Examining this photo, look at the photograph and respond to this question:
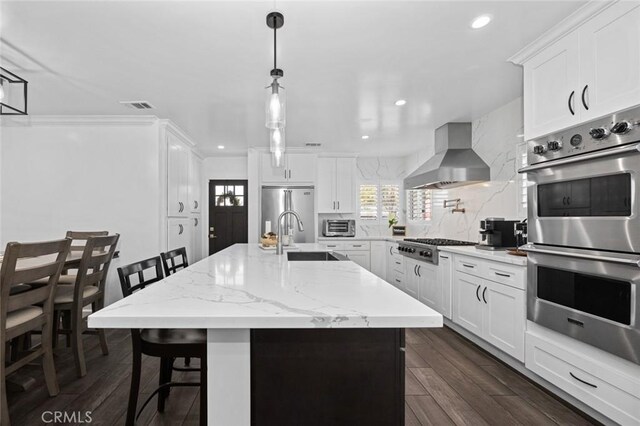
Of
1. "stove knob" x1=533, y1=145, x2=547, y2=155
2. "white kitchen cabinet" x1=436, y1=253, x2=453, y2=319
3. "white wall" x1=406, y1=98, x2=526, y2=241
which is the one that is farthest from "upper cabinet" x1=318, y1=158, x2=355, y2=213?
"stove knob" x1=533, y1=145, x2=547, y2=155

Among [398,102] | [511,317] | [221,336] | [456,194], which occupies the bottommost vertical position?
[511,317]

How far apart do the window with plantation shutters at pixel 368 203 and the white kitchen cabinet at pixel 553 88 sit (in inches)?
154

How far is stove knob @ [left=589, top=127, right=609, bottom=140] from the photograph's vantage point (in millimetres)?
1774

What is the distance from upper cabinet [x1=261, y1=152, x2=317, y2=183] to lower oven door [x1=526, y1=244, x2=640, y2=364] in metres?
3.89

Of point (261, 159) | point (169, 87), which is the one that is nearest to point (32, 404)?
point (169, 87)

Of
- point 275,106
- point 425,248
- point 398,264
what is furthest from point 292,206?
point 275,106

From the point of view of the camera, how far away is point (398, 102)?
339 cm

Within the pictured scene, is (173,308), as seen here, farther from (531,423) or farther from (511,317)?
(511,317)

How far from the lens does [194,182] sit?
5.52 metres

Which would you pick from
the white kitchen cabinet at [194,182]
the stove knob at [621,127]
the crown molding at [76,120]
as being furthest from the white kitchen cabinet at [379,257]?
the stove knob at [621,127]

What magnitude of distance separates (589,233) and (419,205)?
385cm

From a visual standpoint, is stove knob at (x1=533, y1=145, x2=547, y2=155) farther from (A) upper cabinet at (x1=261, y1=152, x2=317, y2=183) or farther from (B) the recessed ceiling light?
(A) upper cabinet at (x1=261, y1=152, x2=317, y2=183)

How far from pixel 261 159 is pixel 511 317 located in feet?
14.4

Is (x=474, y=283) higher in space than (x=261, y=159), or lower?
lower
